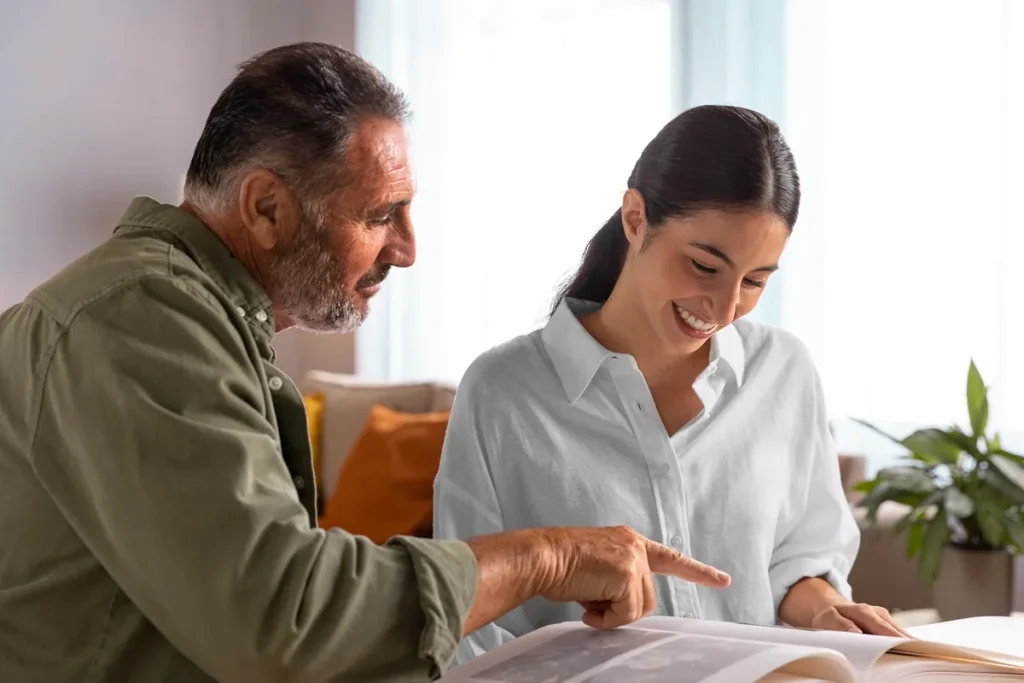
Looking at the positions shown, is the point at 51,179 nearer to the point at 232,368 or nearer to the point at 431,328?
the point at 431,328

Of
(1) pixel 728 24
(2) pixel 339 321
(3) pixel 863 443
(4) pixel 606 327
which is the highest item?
(1) pixel 728 24

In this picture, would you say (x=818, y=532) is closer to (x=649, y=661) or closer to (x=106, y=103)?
(x=649, y=661)

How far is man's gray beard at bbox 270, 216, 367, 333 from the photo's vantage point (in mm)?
1085

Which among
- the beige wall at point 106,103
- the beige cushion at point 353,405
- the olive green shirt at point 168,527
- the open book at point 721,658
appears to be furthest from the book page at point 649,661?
the beige wall at point 106,103

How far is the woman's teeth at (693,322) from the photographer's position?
1434 millimetres

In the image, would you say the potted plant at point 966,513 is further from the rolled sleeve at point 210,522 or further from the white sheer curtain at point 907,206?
the rolled sleeve at point 210,522

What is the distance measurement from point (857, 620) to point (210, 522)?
78cm

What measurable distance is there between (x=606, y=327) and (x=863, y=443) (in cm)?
218

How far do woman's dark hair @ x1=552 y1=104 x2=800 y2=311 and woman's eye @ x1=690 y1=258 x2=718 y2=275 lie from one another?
0.20ft

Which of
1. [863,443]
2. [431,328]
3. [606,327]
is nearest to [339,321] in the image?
[606,327]

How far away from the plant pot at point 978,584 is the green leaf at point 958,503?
0.33 ft

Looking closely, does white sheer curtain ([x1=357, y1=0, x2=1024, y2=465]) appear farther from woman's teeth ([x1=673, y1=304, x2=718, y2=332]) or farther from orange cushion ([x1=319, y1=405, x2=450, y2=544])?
woman's teeth ([x1=673, y1=304, x2=718, y2=332])

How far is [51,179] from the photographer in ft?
14.4

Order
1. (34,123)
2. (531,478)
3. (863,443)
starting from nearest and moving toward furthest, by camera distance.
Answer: (531,478) → (863,443) → (34,123)
